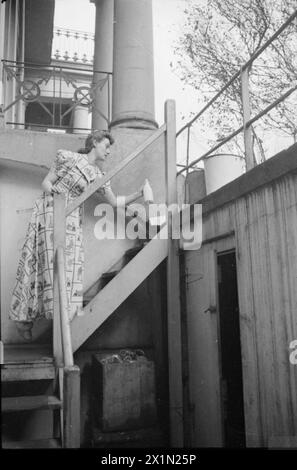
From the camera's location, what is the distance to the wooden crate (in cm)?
418

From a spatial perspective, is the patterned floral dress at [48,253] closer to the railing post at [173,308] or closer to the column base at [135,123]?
the railing post at [173,308]

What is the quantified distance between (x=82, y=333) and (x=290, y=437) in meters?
1.95

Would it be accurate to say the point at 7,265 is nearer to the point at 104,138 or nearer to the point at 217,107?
the point at 104,138

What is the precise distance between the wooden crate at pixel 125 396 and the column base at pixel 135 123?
3.19 metres

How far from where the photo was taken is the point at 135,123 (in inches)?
236

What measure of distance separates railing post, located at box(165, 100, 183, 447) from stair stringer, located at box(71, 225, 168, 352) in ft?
0.54

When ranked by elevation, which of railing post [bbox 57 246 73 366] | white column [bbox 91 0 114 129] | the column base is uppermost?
white column [bbox 91 0 114 129]

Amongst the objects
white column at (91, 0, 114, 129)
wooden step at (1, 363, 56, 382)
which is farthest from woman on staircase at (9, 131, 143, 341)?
white column at (91, 0, 114, 129)

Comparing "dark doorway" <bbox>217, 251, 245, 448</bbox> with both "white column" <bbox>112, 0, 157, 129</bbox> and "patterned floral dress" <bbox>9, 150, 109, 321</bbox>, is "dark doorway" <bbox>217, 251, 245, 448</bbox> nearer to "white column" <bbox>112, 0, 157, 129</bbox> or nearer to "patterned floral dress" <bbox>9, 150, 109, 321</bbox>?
"patterned floral dress" <bbox>9, 150, 109, 321</bbox>

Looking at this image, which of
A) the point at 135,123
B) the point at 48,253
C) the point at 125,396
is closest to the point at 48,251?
the point at 48,253

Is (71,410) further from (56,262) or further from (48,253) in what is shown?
(48,253)

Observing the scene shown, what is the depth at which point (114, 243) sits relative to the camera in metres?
5.48

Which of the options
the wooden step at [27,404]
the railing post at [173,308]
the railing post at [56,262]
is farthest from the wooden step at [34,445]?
the railing post at [173,308]
